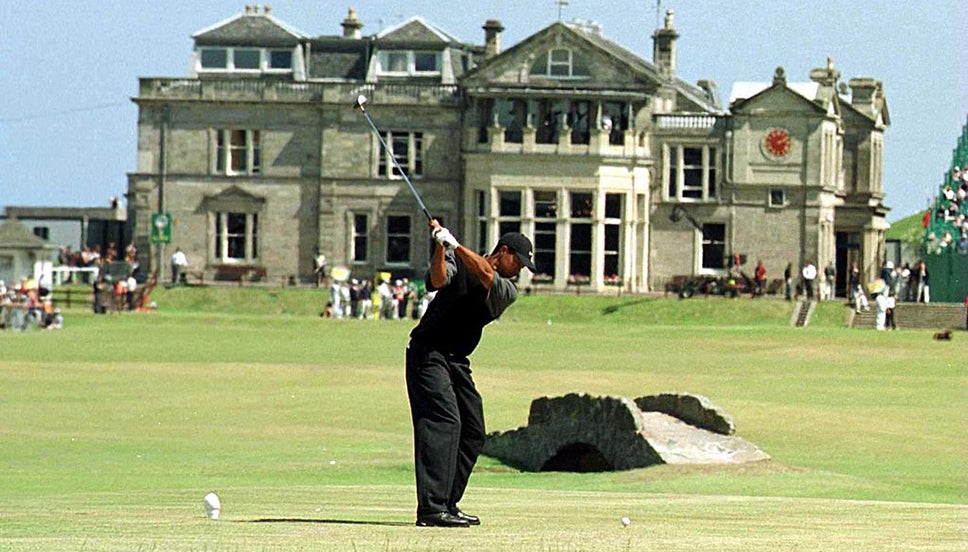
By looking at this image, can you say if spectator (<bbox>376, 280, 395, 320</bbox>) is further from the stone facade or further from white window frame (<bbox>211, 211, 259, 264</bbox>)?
white window frame (<bbox>211, 211, 259, 264</bbox>)

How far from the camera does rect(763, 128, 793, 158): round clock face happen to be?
90.4m

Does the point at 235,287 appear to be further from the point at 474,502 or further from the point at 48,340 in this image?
the point at 474,502

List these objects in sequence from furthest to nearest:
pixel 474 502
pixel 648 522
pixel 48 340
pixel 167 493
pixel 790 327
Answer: pixel 790 327
pixel 48 340
pixel 167 493
pixel 474 502
pixel 648 522

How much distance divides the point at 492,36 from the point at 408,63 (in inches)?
158

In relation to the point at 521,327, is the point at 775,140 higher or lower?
higher

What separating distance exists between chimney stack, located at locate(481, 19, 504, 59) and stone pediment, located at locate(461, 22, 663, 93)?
15.5ft

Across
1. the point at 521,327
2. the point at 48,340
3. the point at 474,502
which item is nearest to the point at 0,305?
the point at 48,340

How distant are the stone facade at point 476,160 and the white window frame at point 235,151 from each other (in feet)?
0.23

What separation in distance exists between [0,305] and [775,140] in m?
34.5

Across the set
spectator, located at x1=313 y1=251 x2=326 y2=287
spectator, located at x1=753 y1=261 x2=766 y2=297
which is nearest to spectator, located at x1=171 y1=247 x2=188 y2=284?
spectator, located at x1=313 y1=251 x2=326 y2=287

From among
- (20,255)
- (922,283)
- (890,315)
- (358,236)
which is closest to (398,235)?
(358,236)

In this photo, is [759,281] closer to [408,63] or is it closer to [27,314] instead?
[408,63]

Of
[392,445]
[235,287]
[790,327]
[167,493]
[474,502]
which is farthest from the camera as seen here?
[235,287]

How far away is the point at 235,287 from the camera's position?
8731 cm
